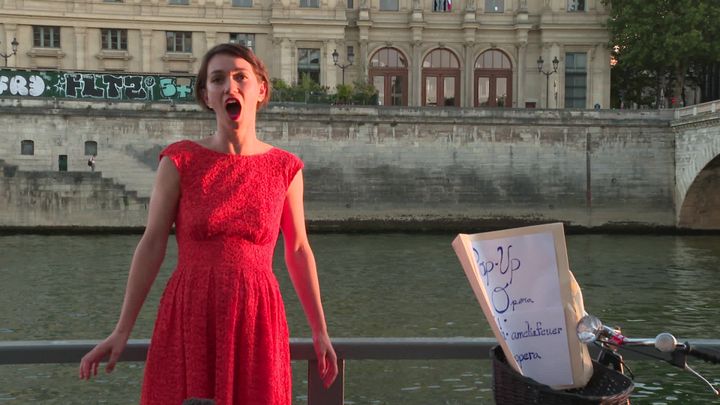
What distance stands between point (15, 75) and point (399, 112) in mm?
14610

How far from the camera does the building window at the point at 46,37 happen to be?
138ft

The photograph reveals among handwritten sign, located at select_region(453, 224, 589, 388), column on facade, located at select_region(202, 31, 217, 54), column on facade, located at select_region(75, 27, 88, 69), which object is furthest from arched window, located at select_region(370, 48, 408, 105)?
handwritten sign, located at select_region(453, 224, 589, 388)

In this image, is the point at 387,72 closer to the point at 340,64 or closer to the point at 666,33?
the point at 340,64

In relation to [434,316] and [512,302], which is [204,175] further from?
[434,316]

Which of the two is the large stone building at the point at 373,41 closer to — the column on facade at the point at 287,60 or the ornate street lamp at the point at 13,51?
the column on facade at the point at 287,60

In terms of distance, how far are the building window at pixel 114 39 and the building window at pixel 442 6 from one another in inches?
578

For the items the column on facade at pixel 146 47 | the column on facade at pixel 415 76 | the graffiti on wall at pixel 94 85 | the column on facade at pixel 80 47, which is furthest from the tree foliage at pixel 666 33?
the column on facade at pixel 80 47

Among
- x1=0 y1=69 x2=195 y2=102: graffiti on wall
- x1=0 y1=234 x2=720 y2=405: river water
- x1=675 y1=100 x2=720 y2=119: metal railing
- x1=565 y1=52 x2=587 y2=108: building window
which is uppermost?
x1=565 y1=52 x2=587 y2=108: building window

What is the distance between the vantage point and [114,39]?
141 feet

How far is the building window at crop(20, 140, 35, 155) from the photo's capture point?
33.8 meters

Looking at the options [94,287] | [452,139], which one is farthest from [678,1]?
[94,287]

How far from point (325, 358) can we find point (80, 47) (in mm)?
41490

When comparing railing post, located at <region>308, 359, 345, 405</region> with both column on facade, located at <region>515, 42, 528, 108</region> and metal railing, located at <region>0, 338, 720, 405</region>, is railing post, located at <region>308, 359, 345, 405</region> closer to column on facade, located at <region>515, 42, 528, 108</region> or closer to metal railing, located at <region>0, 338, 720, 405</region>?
metal railing, located at <region>0, 338, 720, 405</region>

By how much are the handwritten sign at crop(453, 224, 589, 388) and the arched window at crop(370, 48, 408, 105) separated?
42151mm
